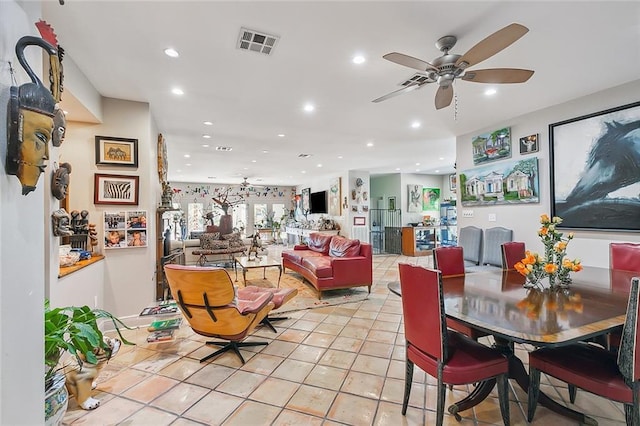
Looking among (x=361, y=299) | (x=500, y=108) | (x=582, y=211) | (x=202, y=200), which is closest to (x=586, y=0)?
(x=500, y=108)

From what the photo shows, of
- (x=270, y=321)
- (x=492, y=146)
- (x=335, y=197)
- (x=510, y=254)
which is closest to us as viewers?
(x=510, y=254)

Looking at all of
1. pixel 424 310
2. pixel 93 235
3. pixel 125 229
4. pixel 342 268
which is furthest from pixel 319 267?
pixel 93 235

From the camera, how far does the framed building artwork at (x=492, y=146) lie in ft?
14.3

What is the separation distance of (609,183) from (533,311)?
9.02ft

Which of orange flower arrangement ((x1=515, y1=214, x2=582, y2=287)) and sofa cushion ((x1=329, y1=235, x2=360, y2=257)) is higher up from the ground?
orange flower arrangement ((x1=515, y1=214, x2=582, y2=287))

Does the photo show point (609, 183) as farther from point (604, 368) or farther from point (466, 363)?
point (466, 363)

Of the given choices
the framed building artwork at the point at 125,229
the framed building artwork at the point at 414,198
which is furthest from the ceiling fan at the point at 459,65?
the framed building artwork at the point at 414,198

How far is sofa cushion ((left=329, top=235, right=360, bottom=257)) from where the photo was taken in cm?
484

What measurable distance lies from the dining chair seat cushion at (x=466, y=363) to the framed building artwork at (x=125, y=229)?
337 centimetres

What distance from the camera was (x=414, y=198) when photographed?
9969 mm

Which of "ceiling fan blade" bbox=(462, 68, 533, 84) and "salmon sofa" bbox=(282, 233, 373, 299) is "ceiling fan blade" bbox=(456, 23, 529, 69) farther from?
"salmon sofa" bbox=(282, 233, 373, 299)

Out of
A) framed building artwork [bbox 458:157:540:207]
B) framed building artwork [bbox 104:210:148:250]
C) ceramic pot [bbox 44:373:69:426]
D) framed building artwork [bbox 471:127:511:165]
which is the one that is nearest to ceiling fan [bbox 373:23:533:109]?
framed building artwork [bbox 458:157:540:207]

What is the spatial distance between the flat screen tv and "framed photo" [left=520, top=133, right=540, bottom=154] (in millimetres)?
6882

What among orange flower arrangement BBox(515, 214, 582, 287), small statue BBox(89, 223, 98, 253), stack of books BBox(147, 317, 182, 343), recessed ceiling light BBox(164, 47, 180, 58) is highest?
recessed ceiling light BBox(164, 47, 180, 58)
